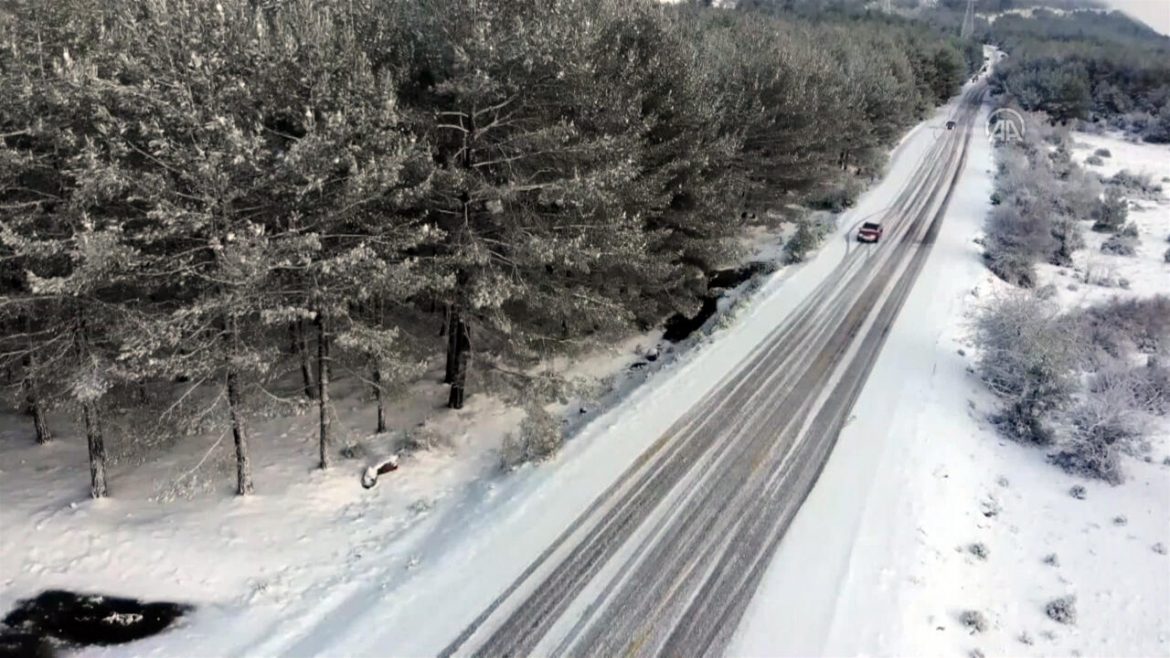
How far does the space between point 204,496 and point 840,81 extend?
47.7 meters

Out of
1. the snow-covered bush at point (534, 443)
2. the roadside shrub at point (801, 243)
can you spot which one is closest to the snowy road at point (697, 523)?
the snow-covered bush at point (534, 443)

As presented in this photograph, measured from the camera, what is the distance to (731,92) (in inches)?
1325

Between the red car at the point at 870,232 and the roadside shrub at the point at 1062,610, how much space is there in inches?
1264

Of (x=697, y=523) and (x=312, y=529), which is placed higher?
(x=697, y=523)

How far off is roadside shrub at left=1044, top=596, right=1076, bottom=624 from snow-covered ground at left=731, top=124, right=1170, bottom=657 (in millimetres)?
133

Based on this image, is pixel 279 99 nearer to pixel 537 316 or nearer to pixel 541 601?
pixel 537 316

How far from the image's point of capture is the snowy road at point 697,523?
1353 cm

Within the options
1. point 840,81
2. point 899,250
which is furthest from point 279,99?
point 840,81

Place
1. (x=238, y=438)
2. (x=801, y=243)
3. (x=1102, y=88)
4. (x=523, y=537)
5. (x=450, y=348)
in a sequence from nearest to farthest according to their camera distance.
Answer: (x=523, y=537), (x=238, y=438), (x=450, y=348), (x=801, y=243), (x=1102, y=88)

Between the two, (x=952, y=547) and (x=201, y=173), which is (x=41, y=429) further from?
(x=952, y=547)

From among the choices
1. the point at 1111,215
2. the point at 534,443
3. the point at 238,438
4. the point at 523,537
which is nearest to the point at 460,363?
the point at 534,443

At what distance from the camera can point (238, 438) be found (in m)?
17.6

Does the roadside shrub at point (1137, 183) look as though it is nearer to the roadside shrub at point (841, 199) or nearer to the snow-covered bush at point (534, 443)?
the roadside shrub at point (841, 199)

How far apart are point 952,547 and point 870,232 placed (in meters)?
31.2
